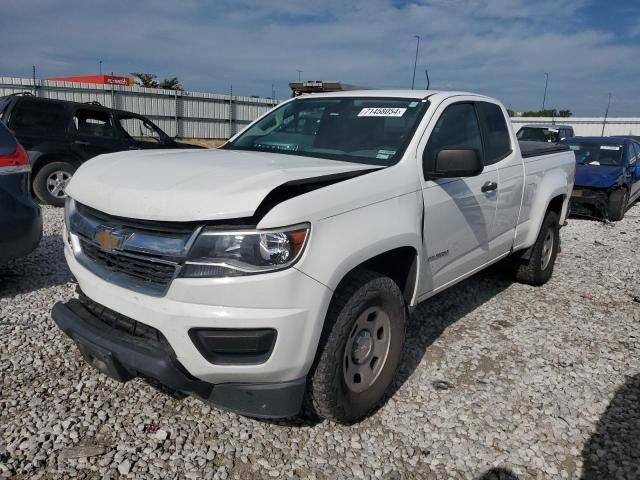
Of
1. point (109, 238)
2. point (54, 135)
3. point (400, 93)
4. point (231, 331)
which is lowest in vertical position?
point (231, 331)

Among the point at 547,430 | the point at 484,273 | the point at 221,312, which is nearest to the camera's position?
the point at 221,312

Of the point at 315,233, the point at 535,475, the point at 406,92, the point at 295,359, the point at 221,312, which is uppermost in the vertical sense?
the point at 406,92

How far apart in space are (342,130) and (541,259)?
2.93 meters

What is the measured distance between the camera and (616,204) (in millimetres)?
9625

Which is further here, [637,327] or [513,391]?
[637,327]

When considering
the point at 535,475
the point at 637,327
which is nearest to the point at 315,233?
the point at 535,475

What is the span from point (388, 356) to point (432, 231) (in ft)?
2.68

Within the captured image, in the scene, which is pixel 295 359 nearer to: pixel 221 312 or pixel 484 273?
pixel 221 312

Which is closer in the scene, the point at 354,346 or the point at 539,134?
the point at 354,346

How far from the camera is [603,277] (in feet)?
19.5

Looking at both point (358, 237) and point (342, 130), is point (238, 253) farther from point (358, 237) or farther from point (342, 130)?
point (342, 130)

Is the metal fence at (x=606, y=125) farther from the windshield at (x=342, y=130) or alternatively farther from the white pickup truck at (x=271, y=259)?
the white pickup truck at (x=271, y=259)

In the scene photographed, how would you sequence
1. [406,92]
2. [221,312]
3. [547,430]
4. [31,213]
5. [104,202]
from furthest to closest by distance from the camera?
[31,213] → [406,92] → [547,430] → [104,202] → [221,312]

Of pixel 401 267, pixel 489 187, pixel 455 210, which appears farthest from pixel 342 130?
pixel 489 187
